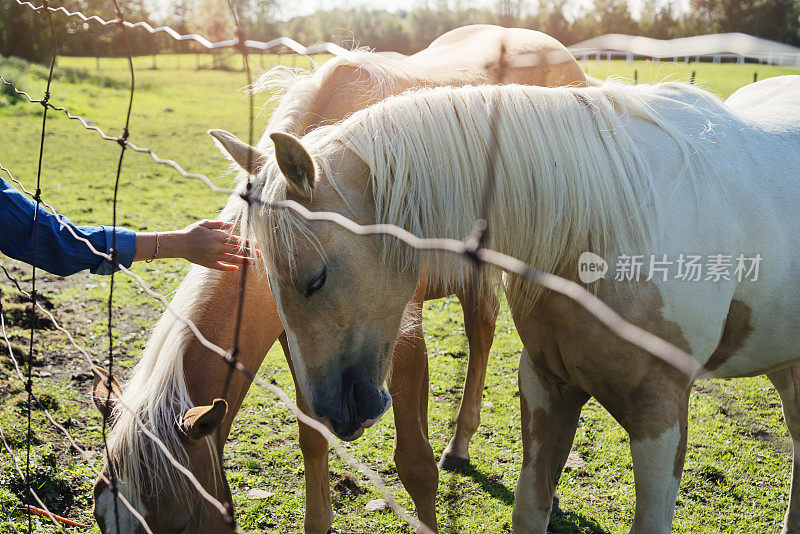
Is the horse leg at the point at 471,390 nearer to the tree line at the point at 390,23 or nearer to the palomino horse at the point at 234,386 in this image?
the palomino horse at the point at 234,386

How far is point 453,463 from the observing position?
331cm

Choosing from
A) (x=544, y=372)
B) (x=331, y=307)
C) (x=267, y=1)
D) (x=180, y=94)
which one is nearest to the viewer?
(x=331, y=307)

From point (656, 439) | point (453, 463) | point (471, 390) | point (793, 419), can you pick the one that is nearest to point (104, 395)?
point (656, 439)

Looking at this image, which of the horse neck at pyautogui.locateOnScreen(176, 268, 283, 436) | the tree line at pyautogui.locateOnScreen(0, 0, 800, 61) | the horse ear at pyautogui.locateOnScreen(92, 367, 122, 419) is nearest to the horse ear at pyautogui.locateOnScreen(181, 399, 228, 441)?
the horse neck at pyautogui.locateOnScreen(176, 268, 283, 436)

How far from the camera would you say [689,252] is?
1.75m

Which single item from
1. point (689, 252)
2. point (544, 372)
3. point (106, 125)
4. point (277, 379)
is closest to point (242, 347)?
point (544, 372)

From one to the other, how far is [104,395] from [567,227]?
58.7 inches

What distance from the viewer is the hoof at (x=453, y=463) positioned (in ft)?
10.8

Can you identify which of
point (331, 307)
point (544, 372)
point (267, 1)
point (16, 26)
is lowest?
point (544, 372)

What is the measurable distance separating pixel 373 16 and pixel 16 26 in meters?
20.3

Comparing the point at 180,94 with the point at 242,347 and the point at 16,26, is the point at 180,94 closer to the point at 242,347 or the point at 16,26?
the point at 16,26

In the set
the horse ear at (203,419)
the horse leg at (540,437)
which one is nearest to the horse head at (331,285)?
the horse ear at (203,419)

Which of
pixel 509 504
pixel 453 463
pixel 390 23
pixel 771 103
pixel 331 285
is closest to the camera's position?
pixel 331 285

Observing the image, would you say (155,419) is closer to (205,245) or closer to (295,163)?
(205,245)
